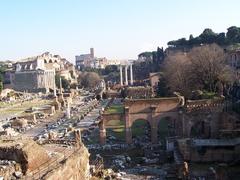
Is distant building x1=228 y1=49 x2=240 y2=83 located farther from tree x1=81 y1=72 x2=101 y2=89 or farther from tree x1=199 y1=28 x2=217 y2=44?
tree x1=81 y1=72 x2=101 y2=89

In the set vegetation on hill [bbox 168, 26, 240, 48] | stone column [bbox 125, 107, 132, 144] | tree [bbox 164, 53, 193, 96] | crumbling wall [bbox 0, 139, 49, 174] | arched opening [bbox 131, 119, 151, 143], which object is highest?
vegetation on hill [bbox 168, 26, 240, 48]

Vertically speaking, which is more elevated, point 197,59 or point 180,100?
point 197,59

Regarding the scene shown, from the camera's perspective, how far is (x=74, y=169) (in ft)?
59.3

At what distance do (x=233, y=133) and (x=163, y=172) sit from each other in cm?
610

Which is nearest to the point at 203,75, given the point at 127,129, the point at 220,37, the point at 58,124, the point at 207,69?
the point at 207,69

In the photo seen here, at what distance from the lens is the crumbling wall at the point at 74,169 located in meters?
15.7

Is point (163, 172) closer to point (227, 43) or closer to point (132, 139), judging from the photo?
point (132, 139)

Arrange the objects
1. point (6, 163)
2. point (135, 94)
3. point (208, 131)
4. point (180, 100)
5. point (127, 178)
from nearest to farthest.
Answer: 1. point (6, 163)
2. point (127, 178)
3. point (208, 131)
4. point (180, 100)
5. point (135, 94)

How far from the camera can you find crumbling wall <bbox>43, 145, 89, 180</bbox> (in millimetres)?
15742

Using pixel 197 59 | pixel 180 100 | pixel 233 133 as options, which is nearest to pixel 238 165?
pixel 233 133

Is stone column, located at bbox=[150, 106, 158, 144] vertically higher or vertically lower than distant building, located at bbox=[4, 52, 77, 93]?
lower

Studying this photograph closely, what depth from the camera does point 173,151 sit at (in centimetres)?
2870

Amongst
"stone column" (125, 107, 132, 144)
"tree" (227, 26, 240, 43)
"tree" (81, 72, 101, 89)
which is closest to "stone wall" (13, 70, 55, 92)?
"tree" (81, 72, 101, 89)

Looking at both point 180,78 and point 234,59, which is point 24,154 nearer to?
point 180,78
